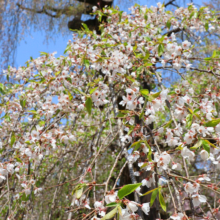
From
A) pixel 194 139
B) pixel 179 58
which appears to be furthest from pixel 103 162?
pixel 194 139

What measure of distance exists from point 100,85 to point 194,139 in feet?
2.00

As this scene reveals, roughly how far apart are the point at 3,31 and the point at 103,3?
134 cm

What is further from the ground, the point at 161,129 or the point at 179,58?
the point at 179,58

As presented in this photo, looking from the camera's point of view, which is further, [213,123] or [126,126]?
[126,126]

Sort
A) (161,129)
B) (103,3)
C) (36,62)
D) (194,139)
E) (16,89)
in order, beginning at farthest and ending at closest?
(103,3)
(36,62)
(16,89)
(161,129)
(194,139)

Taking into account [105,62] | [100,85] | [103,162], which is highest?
[105,62]

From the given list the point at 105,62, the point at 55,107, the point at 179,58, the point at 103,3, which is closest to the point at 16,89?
the point at 55,107

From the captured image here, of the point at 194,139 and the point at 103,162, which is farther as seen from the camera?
the point at 103,162

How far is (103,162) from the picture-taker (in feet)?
9.71

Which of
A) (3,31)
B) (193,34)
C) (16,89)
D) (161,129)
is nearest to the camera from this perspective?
(161,129)

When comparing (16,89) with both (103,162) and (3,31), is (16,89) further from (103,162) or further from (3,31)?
(103,162)

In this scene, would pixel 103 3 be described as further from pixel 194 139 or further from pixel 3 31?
pixel 194 139

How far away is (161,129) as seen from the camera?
3.35 ft

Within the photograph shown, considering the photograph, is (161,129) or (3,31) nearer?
(161,129)
